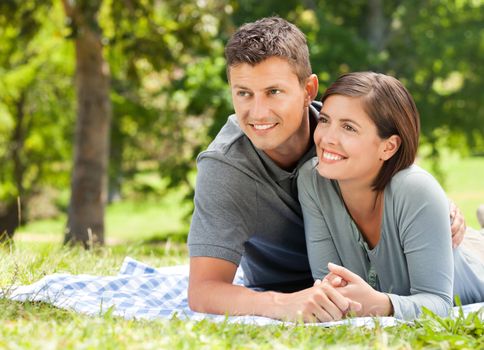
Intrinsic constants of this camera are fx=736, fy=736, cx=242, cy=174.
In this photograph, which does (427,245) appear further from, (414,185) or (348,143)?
(348,143)

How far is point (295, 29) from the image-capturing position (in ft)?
11.9

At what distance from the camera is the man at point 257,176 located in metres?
3.22

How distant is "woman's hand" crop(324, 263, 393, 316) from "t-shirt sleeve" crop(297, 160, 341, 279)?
38 cm

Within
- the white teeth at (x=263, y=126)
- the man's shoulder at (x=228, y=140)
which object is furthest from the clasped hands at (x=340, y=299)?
the man's shoulder at (x=228, y=140)

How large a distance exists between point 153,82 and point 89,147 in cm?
954

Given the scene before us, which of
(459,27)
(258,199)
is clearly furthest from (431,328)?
(459,27)

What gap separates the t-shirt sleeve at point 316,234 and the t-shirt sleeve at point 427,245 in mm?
374

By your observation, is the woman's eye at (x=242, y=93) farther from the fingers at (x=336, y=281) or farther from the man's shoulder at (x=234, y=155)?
the fingers at (x=336, y=281)

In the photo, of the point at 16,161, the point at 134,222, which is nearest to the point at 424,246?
the point at 16,161

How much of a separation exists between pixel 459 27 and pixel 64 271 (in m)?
11.2

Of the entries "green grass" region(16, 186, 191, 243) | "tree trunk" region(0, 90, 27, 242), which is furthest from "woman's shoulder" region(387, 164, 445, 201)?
"tree trunk" region(0, 90, 27, 242)

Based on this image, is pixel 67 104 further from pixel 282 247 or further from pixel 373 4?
pixel 282 247

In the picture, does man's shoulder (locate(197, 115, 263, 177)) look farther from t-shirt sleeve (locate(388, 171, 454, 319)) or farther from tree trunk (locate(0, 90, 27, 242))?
tree trunk (locate(0, 90, 27, 242))

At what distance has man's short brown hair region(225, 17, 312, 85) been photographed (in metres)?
3.35
